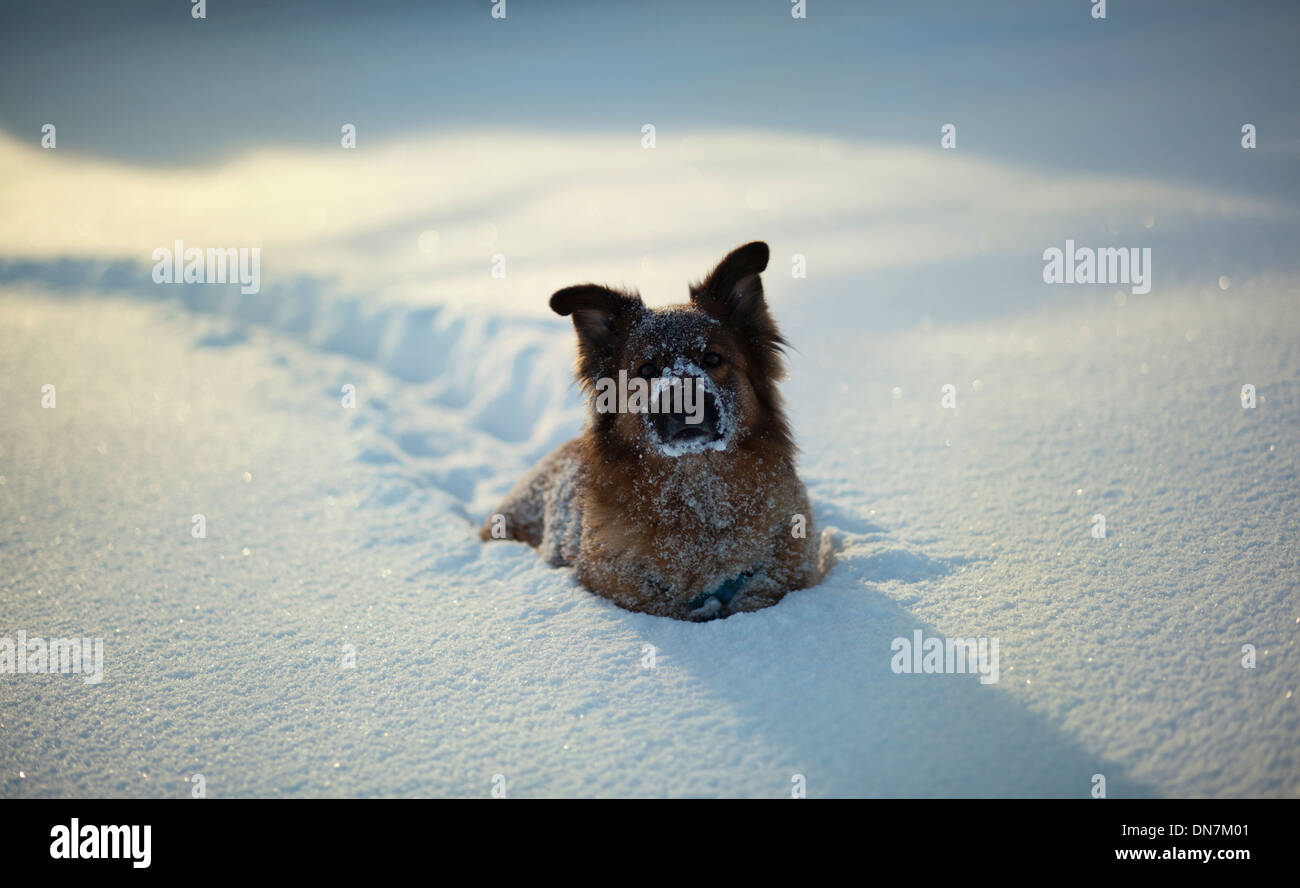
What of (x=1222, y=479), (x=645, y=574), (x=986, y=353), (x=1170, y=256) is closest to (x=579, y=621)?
(x=645, y=574)

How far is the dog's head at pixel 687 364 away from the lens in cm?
369

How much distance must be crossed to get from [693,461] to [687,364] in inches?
20.0

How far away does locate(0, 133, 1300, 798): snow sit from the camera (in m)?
2.87

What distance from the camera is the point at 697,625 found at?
3.72 meters

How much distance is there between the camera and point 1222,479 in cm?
415

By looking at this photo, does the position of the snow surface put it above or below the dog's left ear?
below

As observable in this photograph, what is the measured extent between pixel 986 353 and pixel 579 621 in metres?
4.23
